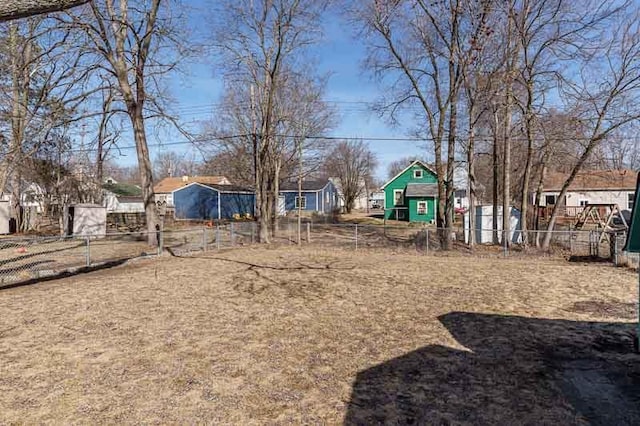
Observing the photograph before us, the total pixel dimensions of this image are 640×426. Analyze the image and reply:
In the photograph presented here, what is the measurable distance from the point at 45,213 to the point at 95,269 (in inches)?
849

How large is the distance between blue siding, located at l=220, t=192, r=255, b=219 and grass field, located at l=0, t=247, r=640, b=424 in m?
28.8

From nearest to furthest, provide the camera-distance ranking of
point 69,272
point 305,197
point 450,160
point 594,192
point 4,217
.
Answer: point 69,272
point 450,160
point 4,217
point 594,192
point 305,197

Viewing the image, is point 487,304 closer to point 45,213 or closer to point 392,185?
point 45,213

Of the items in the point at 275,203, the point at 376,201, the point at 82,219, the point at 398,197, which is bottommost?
the point at 82,219

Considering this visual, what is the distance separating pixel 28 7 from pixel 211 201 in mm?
36551

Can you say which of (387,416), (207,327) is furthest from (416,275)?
(387,416)

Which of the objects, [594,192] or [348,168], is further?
[348,168]

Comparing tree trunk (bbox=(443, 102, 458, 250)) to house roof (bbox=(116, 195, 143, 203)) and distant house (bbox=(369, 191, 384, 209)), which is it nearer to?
house roof (bbox=(116, 195, 143, 203))

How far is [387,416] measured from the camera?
3.72 metres

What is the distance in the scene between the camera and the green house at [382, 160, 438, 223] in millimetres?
35844

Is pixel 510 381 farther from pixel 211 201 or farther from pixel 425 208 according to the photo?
pixel 211 201

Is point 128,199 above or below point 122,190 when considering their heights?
below

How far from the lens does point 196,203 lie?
129ft

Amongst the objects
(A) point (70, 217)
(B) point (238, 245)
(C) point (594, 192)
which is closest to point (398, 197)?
(C) point (594, 192)
